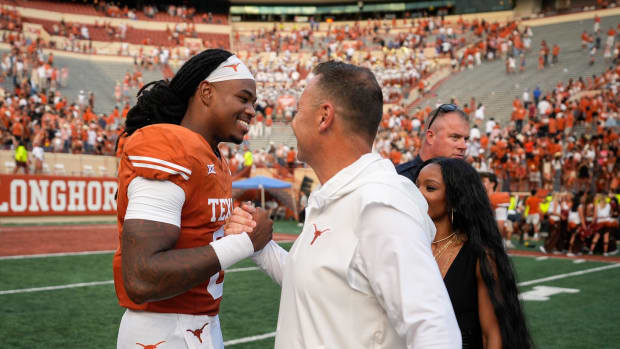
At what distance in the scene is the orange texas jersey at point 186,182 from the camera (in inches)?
80.3

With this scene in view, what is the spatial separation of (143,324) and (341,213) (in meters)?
0.93

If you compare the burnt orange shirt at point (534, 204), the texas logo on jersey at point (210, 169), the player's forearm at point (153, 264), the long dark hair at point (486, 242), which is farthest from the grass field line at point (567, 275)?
the player's forearm at point (153, 264)

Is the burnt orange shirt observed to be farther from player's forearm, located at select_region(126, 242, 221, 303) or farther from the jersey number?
player's forearm, located at select_region(126, 242, 221, 303)

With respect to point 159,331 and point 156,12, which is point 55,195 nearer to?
point 159,331

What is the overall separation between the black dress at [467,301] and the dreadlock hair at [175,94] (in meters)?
1.47

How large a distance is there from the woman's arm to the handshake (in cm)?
110

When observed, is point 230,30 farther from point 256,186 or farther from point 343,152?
point 343,152

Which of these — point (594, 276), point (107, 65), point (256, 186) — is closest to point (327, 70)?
point (594, 276)

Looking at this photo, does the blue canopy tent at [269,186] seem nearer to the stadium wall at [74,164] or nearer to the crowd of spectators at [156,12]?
the stadium wall at [74,164]

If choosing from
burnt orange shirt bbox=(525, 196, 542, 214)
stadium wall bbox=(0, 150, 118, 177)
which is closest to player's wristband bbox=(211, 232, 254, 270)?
burnt orange shirt bbox=(525, 196, 542, 214)

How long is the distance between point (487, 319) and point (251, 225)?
1242 millimetres

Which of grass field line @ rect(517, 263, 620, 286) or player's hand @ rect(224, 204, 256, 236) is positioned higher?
player's hand @ rect(224, 204, 256, 236)

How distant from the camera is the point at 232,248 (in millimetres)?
2072

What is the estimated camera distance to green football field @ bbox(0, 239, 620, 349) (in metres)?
6.02
